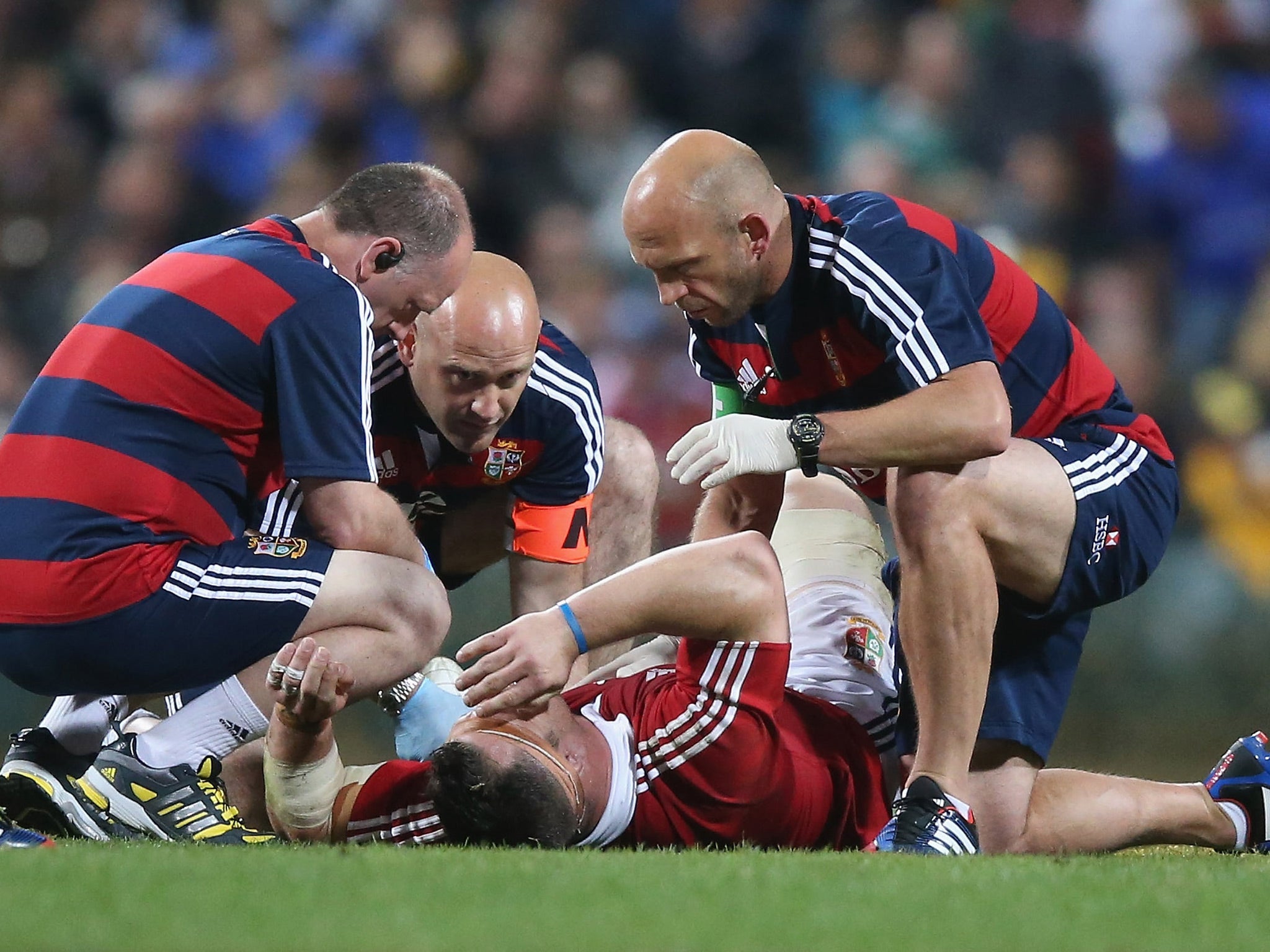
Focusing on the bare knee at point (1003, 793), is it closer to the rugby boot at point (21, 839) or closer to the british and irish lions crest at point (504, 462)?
the british and irish lions crest at point (504, 462)

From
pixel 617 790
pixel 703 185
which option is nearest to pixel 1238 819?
pixel 617 790

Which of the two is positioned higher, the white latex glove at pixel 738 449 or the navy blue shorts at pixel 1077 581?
the white latex glove at pixel 738 449

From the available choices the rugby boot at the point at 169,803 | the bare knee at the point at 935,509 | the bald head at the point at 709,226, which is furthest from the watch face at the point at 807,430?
the rugby boot at the point at 169,803

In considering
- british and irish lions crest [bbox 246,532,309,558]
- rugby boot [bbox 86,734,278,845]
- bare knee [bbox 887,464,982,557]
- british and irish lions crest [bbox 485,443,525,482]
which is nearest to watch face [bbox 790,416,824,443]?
bare knee [bbox 887,464,982,557]

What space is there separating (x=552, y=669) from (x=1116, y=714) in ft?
11.1

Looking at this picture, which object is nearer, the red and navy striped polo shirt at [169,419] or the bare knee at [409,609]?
the red and navy striped polo shirt at [169,419]

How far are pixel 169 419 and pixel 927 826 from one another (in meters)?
1.67

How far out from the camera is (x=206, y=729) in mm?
3291

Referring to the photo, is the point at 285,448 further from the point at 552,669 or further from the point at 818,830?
the point at 818,830

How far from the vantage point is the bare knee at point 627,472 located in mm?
4973

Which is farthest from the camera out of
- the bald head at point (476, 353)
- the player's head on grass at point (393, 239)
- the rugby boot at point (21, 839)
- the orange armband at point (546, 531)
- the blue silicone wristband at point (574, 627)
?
the orange armband at point (546, 531)

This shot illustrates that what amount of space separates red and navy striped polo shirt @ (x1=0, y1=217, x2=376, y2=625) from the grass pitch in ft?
1.92

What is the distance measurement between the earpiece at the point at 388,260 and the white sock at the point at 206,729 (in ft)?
3.14

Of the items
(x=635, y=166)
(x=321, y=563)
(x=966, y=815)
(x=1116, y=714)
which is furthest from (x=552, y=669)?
(x=635, y=166)
